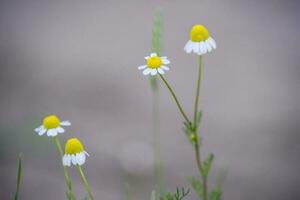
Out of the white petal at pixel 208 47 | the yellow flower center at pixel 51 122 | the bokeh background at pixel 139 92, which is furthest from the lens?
the bokeh background at pixel 139 92

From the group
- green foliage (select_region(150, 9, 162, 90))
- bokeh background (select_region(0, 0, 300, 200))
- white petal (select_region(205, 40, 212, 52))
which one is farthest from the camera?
bokeh background (select_region(0, 0, 300, 200))

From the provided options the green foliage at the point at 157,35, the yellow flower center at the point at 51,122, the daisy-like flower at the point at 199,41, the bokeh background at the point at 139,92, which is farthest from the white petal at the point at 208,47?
the bokeh background at the point at 139,92

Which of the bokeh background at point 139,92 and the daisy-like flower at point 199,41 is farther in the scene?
the bokeh background at point 139,92

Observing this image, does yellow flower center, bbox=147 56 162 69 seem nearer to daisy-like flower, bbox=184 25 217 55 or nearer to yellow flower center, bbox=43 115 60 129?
daisy-like flower, bbox=184 25 217 55

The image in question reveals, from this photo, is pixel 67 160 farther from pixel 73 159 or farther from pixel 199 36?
pixel 199 36

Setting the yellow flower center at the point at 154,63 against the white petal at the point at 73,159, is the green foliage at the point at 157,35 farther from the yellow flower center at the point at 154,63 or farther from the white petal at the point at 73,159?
the white petal at the point at 73,159

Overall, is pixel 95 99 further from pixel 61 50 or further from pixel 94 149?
pixel 61 50

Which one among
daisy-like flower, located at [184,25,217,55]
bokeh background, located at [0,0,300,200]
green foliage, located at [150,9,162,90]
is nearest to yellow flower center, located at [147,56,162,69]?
daisy-like flower, located at [184,25,217,55]

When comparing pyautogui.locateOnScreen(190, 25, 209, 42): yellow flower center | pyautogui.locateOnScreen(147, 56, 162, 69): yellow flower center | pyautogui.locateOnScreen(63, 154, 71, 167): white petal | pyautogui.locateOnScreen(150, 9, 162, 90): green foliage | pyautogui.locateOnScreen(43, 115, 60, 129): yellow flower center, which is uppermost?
pyautogui.locateOnScreen(150, 9, 162, 90): green foliage

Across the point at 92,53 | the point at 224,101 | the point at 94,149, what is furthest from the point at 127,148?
the point at 92,53
